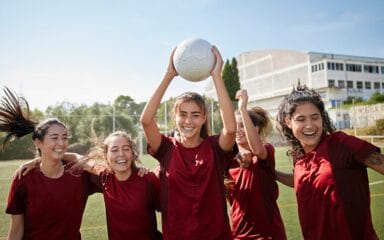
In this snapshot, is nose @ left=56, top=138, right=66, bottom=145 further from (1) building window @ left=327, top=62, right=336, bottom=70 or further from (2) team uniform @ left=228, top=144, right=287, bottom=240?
(1) building window @ left=327, top=62, right=336, bottom=70

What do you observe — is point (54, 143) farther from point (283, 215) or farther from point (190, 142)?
point (283, 215)

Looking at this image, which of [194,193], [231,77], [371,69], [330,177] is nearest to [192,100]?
[194,193]

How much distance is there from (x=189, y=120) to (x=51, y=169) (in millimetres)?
1644

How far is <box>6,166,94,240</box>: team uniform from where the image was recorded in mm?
3307

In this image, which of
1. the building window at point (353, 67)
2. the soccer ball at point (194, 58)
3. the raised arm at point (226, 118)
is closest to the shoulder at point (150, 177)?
the raised arm at point (226, 118)

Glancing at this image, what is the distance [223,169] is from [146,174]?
852mm

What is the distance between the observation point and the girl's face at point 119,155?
350cm

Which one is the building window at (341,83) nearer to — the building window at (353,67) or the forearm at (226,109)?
the building window at (353,67)

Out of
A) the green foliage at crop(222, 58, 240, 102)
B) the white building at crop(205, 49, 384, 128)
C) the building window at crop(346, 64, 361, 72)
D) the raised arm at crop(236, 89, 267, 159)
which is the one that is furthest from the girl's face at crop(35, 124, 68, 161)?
the building window at crop(346, 64, 361, 72)

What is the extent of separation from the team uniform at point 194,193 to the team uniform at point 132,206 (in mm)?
379

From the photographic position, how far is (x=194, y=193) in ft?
9.35

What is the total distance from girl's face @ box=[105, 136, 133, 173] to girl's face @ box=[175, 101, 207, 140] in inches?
28.8

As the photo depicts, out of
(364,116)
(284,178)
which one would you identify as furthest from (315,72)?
(284,178)

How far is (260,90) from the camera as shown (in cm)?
6281
